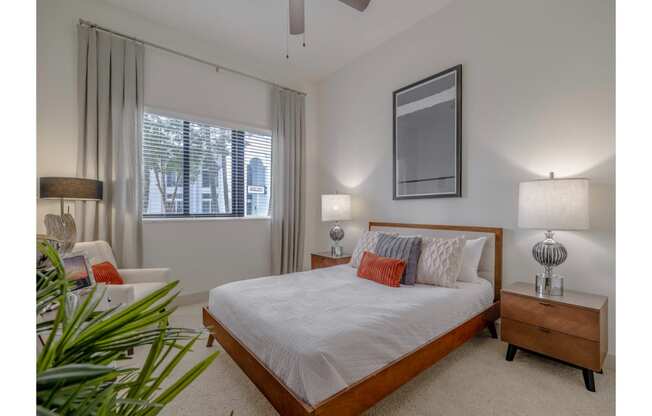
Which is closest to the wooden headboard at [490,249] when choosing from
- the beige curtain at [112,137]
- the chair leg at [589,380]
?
the chair leg at [589,380]

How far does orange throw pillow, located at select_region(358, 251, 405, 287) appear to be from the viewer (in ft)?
7.54

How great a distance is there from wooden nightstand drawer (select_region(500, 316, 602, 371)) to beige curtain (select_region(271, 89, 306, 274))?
2810mm

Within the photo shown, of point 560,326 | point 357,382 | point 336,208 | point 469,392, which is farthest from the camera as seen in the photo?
point 336,208

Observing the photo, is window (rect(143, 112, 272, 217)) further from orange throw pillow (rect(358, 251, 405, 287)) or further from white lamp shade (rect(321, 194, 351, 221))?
orange throw pillow (rect(358, 251, 405, 287))

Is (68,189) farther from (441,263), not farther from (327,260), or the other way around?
(441,263)

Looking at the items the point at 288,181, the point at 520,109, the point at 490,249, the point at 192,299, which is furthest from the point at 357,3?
the point at 192,299

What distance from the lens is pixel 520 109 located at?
242 centimetres

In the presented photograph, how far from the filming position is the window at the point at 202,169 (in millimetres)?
3246

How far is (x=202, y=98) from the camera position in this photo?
11.4 feet

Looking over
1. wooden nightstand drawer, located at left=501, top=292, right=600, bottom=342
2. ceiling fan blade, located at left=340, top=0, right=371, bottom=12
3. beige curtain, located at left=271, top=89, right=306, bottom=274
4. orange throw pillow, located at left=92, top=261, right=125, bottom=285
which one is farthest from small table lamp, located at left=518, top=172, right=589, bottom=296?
orange throw pillow, located at left=92, top=261, right=125, bottom=285

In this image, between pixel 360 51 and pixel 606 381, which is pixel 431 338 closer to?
pixel 606 381

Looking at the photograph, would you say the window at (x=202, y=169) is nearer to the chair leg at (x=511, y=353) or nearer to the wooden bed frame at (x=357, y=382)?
the wooden bed frame at (x=357, y=382)

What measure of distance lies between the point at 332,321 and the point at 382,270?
0.94m
